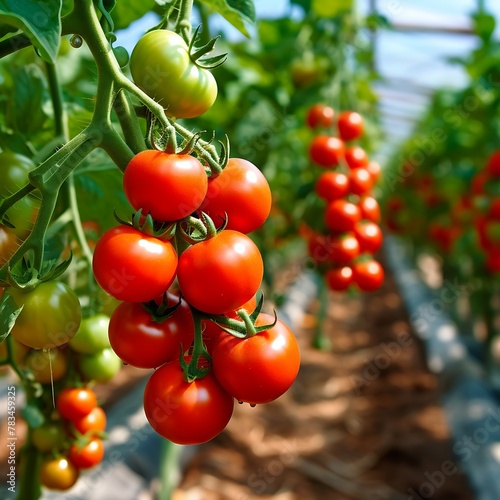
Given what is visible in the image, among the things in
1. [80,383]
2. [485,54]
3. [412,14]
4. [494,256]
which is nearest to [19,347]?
[80,383]

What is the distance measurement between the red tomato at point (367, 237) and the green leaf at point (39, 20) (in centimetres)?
112

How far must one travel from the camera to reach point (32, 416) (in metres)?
0.72

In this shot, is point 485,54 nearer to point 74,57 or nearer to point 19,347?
point 74,57

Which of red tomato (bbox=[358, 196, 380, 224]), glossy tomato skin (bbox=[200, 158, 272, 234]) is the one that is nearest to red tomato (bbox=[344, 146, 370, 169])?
red tomato (bbox=[358, 196, 380, 224])

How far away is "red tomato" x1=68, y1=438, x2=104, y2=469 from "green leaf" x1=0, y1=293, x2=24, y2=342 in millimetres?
349

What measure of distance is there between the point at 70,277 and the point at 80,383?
0.47 ft

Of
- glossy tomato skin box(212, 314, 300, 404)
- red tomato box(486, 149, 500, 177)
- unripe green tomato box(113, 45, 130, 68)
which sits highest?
unripe green tomato box(113, 45, 130, 68)

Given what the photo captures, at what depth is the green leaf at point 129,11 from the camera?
0.69 metres

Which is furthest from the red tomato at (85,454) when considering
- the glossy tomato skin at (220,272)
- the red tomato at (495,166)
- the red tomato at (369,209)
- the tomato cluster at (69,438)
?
the red tomato at (495,166)

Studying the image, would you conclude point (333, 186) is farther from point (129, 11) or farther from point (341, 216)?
point (129, 11)

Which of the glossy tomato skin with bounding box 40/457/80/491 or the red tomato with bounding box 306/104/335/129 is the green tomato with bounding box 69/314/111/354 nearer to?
the glossy tomato skin with bounding box 40/457/80/491

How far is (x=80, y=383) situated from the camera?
0.75m

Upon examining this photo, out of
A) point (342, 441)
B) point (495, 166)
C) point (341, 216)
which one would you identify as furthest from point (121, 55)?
point (342, 441)

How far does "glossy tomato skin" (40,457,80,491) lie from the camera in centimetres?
73
